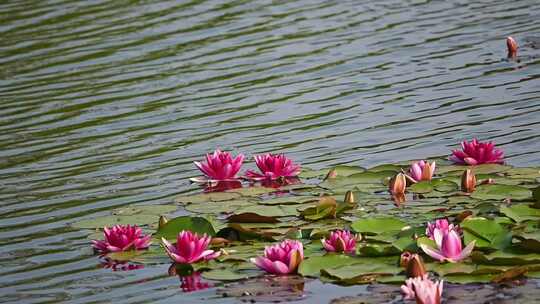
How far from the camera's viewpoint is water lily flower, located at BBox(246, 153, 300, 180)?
6.91 metres

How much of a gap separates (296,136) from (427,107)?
109cm

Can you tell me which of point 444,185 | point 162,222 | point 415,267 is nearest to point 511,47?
point 444,185

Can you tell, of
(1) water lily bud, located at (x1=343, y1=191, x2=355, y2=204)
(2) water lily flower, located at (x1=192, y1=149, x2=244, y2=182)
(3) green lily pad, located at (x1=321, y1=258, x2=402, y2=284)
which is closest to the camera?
(3) green lily pad, located at (x1=321, y1=258, x2=402, y2=284)

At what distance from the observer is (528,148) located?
7.25m

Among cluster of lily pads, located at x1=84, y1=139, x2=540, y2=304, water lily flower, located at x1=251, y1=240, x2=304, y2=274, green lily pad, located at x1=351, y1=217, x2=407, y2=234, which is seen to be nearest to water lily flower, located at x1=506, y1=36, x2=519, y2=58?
cluster of lily pads, located at x1=84, y1=139, x2=540, y2=304

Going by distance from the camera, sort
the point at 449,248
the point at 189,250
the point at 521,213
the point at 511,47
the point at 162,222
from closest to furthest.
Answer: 1. the point at 449,248
2. the point at 189,250
3. the point at 521,213
4. the point at 162,222
5. the point at 511,47

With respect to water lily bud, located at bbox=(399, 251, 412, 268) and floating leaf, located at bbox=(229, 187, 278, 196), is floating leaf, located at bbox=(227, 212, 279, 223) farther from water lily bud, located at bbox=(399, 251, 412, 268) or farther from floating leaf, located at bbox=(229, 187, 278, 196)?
water lily bud, located at bbox=(399, 251, 412, 268)

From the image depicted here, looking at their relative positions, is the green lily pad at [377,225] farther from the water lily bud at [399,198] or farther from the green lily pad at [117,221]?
Answer: the green lily pad at [117,221]

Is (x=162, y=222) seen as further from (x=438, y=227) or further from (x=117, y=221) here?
(x=438, y=227)

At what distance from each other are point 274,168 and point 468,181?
128 centimetres

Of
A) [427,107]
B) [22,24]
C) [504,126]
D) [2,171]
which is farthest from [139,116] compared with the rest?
[22,24]

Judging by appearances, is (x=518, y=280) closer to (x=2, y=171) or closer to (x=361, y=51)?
(x=2, y=171)

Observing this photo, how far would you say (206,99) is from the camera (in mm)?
9969

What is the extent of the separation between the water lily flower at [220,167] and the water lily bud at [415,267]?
7.57 ft
